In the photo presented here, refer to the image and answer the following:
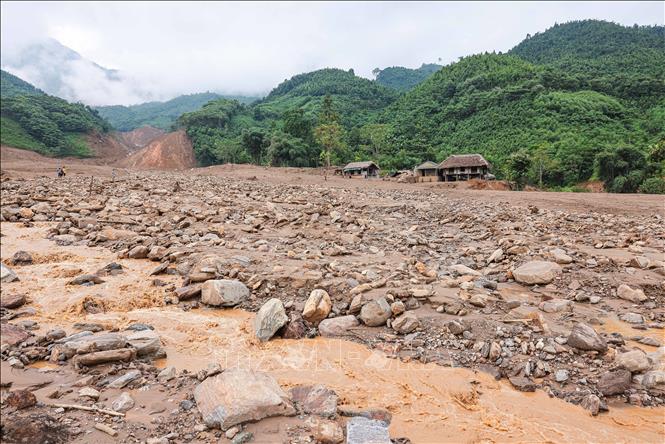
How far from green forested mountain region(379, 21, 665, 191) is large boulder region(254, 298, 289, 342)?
3069cm

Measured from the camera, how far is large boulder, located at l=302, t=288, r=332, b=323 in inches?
233

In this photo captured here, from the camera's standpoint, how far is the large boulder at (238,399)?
3428mm

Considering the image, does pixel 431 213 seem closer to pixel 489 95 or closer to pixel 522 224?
pixel 522 224

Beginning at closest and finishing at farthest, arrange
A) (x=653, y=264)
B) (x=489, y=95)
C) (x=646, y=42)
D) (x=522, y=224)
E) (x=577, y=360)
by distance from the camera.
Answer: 1. (x=577, y=360)
2. (x=653, y=264)
3. (x=522, y=224)
4. (x=489, y=95)
5. (x=646, y=42)

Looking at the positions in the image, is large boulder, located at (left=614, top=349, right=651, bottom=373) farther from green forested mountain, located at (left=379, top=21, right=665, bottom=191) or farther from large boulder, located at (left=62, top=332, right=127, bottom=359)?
green forested mountain, located at (left=379, top=21, right=665, bottom=191)

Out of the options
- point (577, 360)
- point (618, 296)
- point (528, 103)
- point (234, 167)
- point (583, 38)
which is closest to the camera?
point (577, 360)

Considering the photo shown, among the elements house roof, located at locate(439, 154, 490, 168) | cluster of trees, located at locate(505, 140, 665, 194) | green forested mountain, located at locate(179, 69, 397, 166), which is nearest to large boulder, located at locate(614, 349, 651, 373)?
cluster of trees, located at locate(505, 140, 665, 194)

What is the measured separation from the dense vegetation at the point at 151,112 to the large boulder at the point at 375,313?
105 metres

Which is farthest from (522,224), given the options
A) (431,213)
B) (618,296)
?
(618,296)

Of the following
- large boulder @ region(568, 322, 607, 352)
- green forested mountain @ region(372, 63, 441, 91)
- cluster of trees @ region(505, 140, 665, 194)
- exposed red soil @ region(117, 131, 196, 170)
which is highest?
green forested mountain @ region(372, 63, 441, 91)

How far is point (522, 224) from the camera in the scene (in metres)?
11.8

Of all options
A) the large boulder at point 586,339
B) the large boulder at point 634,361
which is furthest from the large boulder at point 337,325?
the large boulder at point 634,361

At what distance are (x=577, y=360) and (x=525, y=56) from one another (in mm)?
107111

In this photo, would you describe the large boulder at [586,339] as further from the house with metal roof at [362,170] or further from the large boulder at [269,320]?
the house with metal roof at [362,170]
